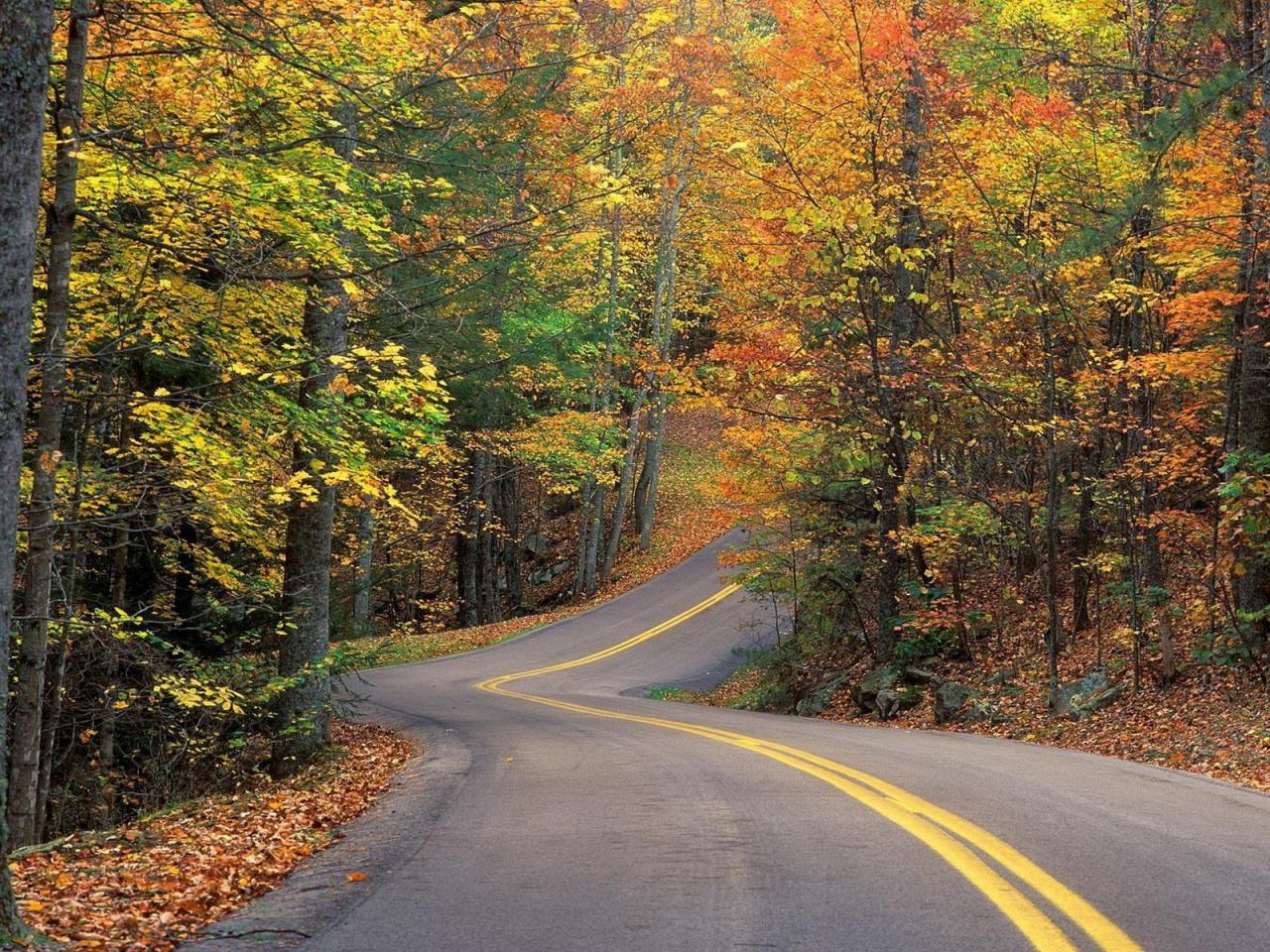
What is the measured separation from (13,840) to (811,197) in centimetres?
1382

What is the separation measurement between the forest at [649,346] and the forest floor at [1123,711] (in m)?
0.18

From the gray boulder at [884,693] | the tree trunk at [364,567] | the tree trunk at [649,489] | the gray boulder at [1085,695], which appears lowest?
the gray boulder at [884,693]

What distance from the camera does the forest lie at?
10172 millimetres

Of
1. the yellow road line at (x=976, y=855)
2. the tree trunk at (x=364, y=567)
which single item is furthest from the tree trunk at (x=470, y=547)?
the yellow road line at (x=976, y=855)

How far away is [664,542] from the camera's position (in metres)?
44.7

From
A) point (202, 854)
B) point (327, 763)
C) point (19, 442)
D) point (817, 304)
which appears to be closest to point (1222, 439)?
point (817, 304)

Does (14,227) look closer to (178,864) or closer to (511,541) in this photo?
(178,864)

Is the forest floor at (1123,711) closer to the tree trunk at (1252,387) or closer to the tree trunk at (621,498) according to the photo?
the tree trunk at (1252,387)

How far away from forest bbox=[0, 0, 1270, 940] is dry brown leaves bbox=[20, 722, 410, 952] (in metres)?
1.29

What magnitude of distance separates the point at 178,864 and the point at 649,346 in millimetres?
13281

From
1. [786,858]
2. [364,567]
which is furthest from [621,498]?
[786,858]

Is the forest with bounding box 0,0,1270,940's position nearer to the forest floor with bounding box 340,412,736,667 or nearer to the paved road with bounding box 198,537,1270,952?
the paved road with bounding box 198,537,1270,952

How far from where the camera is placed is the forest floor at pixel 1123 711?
12.1 metres

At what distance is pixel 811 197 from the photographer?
18188 mm
